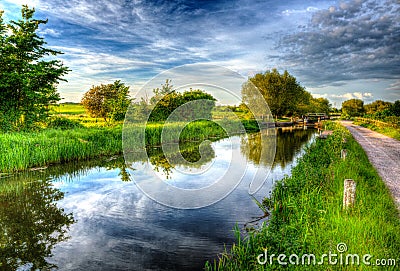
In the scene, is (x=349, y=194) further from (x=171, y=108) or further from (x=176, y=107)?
(x=171, y=108)

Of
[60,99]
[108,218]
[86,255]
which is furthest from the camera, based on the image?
[60,99]

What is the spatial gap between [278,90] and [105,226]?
185 feet

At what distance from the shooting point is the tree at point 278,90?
57250 millimetres

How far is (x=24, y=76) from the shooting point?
1895cm

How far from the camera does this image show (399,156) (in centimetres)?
1350

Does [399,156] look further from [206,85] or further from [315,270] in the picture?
[315,270]

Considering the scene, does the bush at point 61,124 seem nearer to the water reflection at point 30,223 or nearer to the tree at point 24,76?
the tree at point 24,76

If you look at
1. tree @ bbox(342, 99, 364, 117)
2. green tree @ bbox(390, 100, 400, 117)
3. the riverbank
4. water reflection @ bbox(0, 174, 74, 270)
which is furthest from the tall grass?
tree @ bbox(342, 99, 364, 117)

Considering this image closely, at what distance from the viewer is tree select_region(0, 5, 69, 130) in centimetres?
1883

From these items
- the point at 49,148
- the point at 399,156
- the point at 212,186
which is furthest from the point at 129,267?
the point at 399,156

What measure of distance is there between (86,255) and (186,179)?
649cm

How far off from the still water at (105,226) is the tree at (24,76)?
9485 millimetres

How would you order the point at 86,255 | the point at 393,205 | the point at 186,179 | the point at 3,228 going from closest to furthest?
the point at 86,255
the point at 393,205
the point at 3,228
the point at 186,179

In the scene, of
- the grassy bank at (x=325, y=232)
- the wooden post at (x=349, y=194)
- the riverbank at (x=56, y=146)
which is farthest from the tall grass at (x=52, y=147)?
the wooden post at (x=349, y=194)
